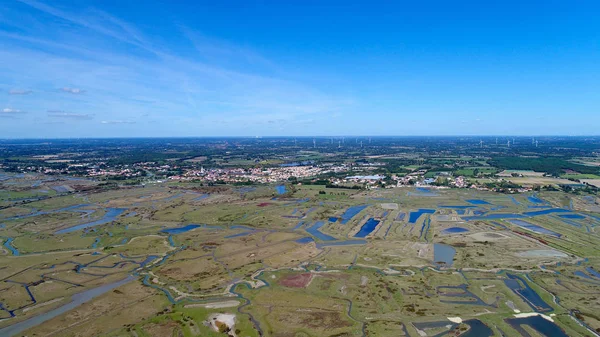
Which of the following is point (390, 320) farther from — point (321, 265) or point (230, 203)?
point (230, 203)

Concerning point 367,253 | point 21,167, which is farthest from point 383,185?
point 21,167

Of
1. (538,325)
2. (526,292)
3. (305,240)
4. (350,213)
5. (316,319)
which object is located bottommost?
(538,325)

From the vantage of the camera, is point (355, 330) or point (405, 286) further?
point (405, 286)

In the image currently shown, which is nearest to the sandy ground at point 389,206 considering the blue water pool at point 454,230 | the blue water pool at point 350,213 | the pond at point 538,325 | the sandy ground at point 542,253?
the blue water pool at point 350,213

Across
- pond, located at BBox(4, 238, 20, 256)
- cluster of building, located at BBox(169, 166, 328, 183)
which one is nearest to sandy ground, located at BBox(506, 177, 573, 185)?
cluster of building, located at BBox(169, 166, 328, 183)

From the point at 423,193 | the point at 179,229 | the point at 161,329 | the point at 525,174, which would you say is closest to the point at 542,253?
the point at 423,193

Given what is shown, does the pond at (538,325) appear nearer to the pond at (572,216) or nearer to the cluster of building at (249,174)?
the pond at (572,216)

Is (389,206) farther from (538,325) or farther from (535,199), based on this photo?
(538,325)

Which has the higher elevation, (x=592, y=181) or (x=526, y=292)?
(x=592, y=181)
